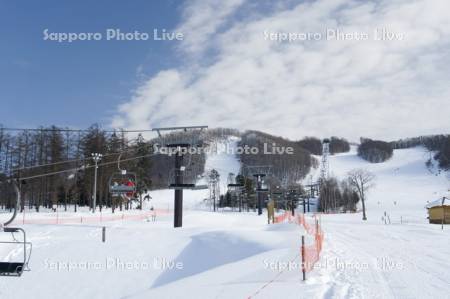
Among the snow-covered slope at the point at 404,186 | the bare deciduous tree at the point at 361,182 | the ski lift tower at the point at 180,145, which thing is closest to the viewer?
the ski lift tower at the point at 180,145

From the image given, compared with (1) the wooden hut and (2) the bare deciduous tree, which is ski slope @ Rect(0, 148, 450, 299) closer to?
(1) the wooden hut

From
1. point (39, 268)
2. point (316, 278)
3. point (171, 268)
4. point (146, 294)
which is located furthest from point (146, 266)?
point (316, 278)

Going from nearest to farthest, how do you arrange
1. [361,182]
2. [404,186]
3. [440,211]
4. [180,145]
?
[180,145], [440,211], [361,182], [404,186]

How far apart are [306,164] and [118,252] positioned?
180591mm

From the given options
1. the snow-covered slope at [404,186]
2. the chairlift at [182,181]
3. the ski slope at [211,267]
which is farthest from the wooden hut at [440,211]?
the chairlift at [182,181]

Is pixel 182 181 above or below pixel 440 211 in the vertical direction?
above

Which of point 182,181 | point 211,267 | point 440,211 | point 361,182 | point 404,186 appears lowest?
point 211,267

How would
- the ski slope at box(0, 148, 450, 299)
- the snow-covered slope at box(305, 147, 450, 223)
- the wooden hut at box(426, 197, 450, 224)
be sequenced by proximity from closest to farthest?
the ski slope at box(0, 148, 450, 299)
the wooden hut at box(426, 197, 450, 224)
the snow-covered slope at box(305, 147, 450, 223)

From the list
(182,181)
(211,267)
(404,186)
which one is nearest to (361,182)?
(182,181)

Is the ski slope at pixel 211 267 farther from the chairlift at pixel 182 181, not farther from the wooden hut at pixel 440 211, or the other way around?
the wooden hut at pixel 440 211

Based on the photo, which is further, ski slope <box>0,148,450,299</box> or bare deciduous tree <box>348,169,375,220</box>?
bare deciduous tree <box>348,169,375,220</box>

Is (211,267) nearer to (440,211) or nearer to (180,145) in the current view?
(180,145)

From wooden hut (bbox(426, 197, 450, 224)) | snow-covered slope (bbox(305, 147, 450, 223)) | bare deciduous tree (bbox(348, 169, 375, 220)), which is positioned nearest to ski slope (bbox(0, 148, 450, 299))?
wooden hut (bbox(426, 197, 450, 224))

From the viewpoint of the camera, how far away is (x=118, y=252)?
21188 mm
